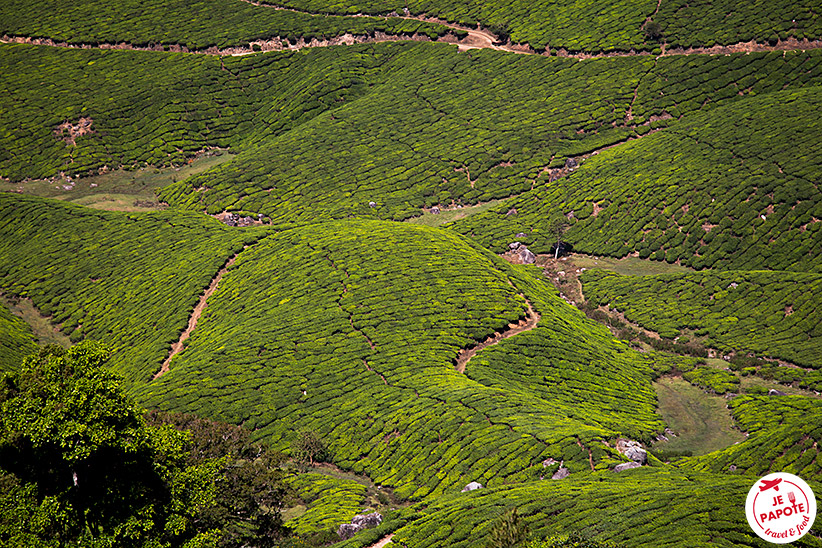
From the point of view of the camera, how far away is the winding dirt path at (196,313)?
255 feet

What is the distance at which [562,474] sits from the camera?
51656mm

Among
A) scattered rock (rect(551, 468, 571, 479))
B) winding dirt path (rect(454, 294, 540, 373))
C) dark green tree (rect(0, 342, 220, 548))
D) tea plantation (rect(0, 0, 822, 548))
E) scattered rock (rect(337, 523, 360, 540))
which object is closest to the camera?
dark green tree (rect(0, 342, 220, 548))

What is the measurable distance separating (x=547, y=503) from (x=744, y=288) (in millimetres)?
54147

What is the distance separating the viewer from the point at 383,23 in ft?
486

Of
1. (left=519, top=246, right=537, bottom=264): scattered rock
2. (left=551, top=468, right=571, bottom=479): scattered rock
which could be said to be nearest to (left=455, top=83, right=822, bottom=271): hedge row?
(left=519, top=246, right=537, bottom=264): scattered rock

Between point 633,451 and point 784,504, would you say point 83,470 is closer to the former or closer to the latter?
point 784,504

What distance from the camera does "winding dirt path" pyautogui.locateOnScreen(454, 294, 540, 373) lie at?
71.6m

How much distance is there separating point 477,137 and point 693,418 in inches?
2618

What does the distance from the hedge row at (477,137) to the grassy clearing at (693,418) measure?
37.5 m

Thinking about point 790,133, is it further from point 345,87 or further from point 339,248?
point 345,87

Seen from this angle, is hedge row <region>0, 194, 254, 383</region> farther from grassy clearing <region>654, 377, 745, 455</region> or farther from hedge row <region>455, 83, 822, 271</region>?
grassy clearing <region>654, 377, 745, 455</region>

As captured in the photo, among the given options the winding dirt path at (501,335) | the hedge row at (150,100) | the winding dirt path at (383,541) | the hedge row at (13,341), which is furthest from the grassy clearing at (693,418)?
the hedge row at (150,100)

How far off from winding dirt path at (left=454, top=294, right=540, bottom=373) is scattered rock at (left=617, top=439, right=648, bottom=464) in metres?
18.5

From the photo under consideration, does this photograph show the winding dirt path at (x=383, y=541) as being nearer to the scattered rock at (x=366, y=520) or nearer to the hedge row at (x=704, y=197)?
the scattered rock at (x=366, y=520)
